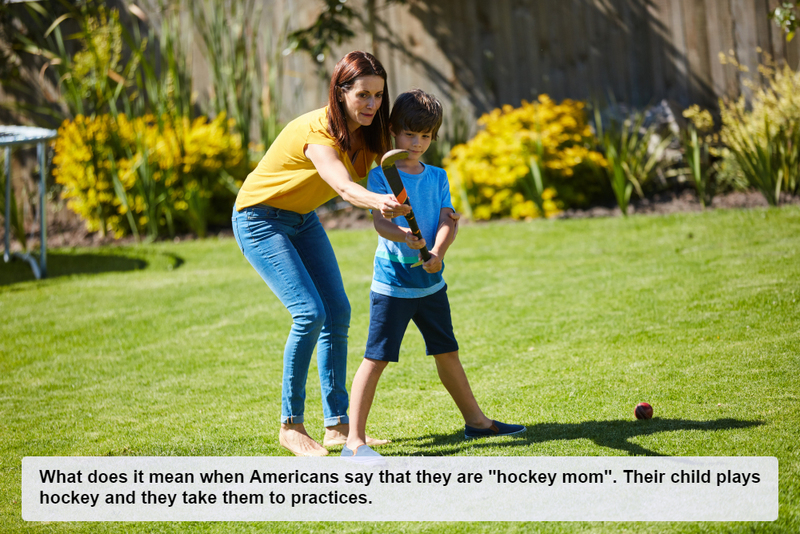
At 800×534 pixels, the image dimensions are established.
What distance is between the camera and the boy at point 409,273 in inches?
107

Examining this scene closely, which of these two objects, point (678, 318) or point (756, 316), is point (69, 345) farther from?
point (756, 316)

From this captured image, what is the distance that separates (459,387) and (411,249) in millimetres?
591

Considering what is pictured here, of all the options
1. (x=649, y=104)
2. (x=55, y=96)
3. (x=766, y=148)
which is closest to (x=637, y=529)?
(x=766, y=148)

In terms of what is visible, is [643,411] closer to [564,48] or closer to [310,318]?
[310,318]

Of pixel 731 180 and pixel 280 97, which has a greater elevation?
pixel 280 97

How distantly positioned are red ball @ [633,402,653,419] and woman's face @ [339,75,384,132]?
59.4 inches

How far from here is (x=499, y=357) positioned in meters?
3.92

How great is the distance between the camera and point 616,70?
319 inches

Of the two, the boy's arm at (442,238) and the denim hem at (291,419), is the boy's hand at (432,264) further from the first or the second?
the denim hem at (291,419)

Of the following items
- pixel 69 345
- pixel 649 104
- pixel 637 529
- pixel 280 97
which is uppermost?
pixel 280 97

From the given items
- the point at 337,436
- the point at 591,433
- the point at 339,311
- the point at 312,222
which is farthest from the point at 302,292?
the point at 591,433

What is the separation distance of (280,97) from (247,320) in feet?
14.5

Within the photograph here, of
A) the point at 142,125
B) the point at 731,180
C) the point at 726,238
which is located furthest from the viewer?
the point at 142,125

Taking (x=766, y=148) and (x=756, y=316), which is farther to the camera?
(x=766, y=148)
